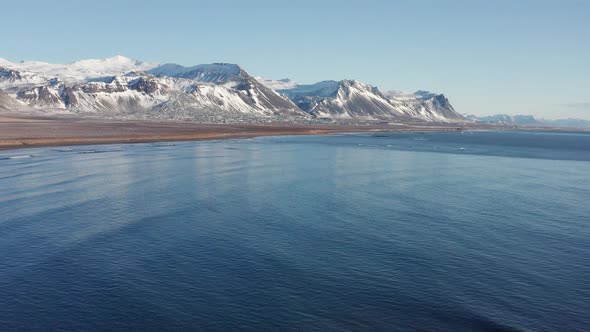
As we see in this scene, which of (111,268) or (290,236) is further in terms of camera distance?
(290,236)

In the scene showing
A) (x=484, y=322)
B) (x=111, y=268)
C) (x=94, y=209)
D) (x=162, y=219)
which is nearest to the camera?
(x=484, y=322)

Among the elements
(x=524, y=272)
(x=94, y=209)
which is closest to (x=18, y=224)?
(x=94, y=209)

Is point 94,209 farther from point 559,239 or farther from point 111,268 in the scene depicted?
point 559,239

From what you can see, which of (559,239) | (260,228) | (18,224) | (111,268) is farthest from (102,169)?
(559,239)

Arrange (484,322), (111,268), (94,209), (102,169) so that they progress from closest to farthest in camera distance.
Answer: (484,322), (111,268), (94,209), (102,169)

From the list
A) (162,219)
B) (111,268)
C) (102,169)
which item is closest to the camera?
(111,268)

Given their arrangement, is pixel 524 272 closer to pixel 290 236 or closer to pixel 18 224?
pixel 290 236
